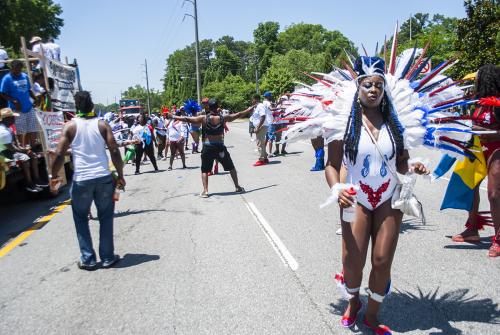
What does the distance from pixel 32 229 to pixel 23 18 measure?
27.4 m

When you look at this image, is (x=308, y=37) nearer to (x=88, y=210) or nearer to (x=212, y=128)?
(x=212, y=128)

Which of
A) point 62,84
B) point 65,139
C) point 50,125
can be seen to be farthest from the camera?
point 62,84

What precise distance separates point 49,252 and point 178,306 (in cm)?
266

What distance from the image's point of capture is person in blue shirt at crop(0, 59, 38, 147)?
8062 millimetres

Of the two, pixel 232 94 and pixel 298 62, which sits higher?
pixel 298 62

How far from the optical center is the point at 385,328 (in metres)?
3.15

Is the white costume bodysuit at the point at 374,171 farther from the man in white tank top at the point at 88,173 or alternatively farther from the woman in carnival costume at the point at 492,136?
the man in white tank top at the point at 88,173

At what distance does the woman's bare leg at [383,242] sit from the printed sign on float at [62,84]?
8529mm

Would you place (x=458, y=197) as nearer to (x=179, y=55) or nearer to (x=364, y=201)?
(x=364, y=201)

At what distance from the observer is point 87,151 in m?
4.82

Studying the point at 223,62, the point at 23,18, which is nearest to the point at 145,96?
the point at 223,62

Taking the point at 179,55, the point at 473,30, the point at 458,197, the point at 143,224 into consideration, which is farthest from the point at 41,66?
the point at 179,55

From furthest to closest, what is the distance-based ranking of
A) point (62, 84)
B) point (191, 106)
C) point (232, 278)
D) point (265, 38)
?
point (265, 38) → point (62, 84) → point (191, 106) → point (232, 278)

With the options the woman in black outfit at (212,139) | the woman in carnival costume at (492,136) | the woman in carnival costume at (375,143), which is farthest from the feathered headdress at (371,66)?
the woman in black outfit at (212,139)
